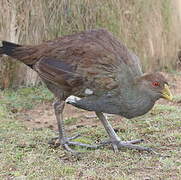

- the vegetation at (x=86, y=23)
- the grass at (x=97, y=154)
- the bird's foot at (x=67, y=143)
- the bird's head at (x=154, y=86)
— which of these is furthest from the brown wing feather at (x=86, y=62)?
the vegetation at (x=86, y=23)

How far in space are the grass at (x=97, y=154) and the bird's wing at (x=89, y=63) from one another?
793 millimetres

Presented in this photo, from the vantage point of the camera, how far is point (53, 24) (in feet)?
30.5

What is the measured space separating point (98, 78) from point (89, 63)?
0.73ft

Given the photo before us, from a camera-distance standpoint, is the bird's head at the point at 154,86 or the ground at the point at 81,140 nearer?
the ground at the point at 81,140

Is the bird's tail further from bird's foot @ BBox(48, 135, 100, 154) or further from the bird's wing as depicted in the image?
bird's foot @ BBox(48, 135, 100, 154)

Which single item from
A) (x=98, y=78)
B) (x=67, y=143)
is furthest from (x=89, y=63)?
(x=67, y=143)

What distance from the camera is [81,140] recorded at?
5.98 metres

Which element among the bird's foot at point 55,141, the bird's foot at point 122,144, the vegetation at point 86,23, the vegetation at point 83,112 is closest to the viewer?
the vegetation at point 83,112

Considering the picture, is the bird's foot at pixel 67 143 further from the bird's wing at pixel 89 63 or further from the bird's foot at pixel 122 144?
the bird's wing at pixel 89 63

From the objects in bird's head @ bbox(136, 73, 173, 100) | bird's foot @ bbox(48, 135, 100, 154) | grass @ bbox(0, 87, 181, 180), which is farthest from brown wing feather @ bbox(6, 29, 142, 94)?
grass @ bbox(0, 87, 181, 180)

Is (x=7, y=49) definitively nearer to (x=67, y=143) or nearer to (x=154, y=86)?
(x=67, y=143)

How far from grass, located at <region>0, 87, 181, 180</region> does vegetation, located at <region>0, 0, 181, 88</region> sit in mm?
1887

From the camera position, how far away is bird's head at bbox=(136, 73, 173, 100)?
538 cm

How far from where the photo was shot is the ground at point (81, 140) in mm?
4773
